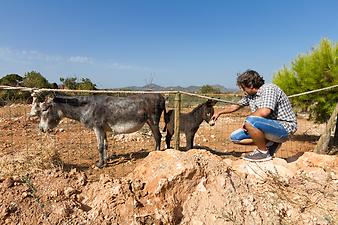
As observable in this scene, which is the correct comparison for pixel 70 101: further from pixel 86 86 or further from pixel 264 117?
pixel 86 86

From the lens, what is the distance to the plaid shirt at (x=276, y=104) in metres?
4.21

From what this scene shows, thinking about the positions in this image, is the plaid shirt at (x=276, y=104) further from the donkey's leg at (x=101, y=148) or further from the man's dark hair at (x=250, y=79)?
the donkey's leg at (x=101, y=148)

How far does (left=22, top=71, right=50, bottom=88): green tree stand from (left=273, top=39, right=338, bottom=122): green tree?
56.3 ft

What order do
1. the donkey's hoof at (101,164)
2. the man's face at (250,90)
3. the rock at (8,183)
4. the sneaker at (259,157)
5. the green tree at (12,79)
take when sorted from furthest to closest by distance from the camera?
1. the green tree at (12,79)
2. the donkey's hoof at (101,164)
3. the man's face at (250,90)
4. the sneaker at (259,157)
5. the rock at (8,183)

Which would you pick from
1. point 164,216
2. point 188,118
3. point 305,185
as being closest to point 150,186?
point 164,216

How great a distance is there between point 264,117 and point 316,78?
5.49 m

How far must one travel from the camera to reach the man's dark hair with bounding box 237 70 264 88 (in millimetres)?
4438

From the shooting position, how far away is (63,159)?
673cm

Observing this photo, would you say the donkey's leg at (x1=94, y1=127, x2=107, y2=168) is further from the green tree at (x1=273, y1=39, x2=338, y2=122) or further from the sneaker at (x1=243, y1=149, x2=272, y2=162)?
the green tree at (x1=273, y1=39, x2=338, y2=122)

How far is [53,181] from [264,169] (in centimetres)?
266

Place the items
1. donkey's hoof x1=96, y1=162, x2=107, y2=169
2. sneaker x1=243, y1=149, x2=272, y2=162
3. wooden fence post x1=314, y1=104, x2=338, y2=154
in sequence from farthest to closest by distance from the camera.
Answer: wooden fence post x1=314, y1=104, x2=338, y2=154, donkey's hoof x1=96, y1=162, x2=107, y2=169, sneaker x1=243, y1=149, x2=272, y2=162

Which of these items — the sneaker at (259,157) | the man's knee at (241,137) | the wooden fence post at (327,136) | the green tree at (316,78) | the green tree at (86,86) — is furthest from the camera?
the green tree at (86,86)

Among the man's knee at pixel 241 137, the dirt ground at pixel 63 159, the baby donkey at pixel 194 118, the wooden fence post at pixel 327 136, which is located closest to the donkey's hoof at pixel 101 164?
the dirt ground at pixel 63 159

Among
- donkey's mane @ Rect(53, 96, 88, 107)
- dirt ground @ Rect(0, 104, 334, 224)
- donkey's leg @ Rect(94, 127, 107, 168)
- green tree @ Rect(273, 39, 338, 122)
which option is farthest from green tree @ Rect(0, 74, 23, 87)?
green tree @ Rect(273, 39, 338, 122)
